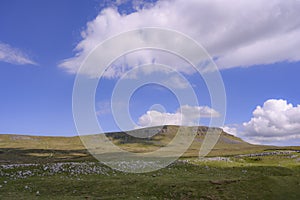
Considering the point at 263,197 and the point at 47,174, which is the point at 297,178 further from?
the point at 47,174

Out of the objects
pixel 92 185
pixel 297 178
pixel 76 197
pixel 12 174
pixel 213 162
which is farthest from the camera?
pixel 213 162

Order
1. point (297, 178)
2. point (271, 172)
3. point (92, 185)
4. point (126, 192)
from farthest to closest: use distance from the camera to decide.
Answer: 1. point (271, 172)
2. point (297, 178)
3. point (92, 185)
4. point (126, 192)

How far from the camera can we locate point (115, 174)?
4206 centimetres

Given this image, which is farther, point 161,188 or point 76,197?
point 161,188

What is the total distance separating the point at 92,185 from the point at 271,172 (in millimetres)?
28027

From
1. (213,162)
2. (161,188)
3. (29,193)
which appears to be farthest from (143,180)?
(213,162)

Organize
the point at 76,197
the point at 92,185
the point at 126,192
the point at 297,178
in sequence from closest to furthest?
the point at 76,197, the point at 126,192, the point at 92,185, the point at 297,178

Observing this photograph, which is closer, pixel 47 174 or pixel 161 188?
pixel 161 188

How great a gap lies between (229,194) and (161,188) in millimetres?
6841

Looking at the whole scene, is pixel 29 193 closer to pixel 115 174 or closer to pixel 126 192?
pixel 126 192

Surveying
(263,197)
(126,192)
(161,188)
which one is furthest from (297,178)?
(126,192)

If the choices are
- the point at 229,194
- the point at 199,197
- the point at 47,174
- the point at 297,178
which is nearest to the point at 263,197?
the point at 229,194

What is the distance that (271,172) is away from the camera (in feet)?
149

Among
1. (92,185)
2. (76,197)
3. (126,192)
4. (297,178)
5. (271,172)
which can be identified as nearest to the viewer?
(76,197)
